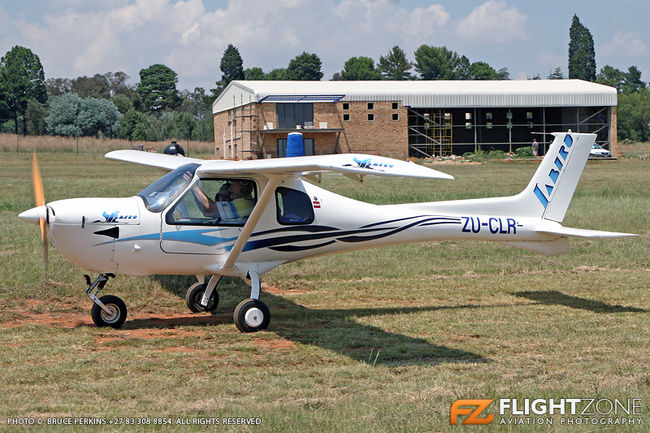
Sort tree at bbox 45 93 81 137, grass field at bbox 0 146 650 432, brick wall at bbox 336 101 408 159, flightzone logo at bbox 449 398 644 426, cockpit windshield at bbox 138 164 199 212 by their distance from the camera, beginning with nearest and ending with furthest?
1. flightzone logo at bbox 449 398 644 426
2. grass field at bbox 0 146 650 432
3. cockpit windshield at bbox 138 164 199 212
4. brick wall at bbox 336 101 408 159
5. tree at bbox 45 93 81 137

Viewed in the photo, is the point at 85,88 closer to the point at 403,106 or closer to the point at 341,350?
the point at 403,106

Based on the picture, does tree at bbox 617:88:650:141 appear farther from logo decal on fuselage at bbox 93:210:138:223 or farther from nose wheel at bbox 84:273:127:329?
logo decal on fuselage at bbox 93:210:138:223

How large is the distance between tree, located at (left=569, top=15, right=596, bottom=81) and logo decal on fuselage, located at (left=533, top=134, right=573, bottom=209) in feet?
371

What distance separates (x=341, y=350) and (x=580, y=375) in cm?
271

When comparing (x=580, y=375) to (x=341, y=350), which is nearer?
(x=580, y=375)

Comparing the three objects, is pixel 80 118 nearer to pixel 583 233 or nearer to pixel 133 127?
pixel 133 127

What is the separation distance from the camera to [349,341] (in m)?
9.46

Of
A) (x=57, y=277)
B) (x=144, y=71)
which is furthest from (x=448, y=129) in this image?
(x=144, y=71)

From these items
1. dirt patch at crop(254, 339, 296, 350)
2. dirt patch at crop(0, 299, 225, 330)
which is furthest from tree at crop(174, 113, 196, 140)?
dirt patch at crop(254, 339, 296, 350)

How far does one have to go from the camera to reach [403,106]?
2594 inches

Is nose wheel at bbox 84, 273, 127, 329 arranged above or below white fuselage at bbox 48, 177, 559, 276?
below

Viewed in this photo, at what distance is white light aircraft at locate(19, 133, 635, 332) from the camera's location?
9.78m

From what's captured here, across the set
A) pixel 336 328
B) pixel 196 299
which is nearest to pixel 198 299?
pixel 196 299

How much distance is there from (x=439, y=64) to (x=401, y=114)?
295 ft
